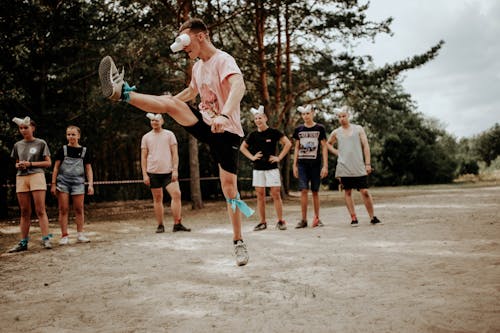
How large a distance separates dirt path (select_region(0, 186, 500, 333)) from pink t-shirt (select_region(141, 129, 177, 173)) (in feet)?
5.54

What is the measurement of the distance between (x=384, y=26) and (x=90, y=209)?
12791 millimetres

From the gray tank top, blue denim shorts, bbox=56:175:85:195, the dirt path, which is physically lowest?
the dirt path

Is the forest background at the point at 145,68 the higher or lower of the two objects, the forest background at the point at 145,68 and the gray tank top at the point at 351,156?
the higher

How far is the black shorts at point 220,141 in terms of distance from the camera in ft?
12.0

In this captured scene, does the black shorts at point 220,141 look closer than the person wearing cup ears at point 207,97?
No

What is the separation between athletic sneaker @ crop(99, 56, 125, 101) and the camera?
3.31 metres

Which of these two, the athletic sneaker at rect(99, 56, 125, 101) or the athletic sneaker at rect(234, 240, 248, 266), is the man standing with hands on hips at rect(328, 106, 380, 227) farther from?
the athletic sneaker at rect(99, 56, 125, 101)

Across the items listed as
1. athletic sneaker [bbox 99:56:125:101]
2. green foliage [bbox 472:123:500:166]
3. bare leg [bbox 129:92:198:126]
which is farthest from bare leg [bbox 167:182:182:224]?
green foliage [bbox 472:123:500:166]

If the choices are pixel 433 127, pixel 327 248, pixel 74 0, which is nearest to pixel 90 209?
pixel 74 0

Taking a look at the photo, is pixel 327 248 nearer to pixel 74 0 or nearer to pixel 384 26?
pixel 74 0

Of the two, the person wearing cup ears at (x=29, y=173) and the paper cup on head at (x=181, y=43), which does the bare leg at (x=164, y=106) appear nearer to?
the paper cup on head at (x=181, y=43)

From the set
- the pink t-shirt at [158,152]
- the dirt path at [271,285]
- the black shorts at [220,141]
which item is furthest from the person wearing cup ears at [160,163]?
the black shorts at [220,141]

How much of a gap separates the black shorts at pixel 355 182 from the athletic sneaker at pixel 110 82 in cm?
470

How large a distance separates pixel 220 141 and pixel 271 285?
1.37 meters
